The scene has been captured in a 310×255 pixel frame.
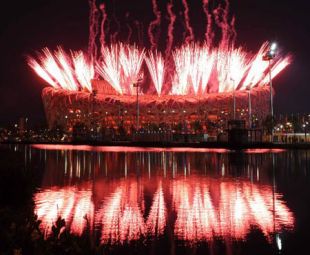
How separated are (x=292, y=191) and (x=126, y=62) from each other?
49.6m

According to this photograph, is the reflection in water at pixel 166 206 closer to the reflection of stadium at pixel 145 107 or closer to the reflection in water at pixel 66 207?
the reflection in water at pixel 66 207

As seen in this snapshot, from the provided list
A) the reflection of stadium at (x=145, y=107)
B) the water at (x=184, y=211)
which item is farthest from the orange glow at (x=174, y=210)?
the reflection of stadium at (x=145, y=107)

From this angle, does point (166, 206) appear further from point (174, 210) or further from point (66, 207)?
point (66, 207)

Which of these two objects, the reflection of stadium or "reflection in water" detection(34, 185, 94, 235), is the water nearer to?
"reflection in water" detection(34, 185, 94, 235)

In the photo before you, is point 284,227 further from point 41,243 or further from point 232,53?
point 232,53

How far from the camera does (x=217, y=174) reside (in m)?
18.2

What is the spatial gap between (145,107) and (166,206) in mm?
79944

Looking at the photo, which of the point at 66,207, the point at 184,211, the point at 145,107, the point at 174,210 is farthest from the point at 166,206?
the point at 145,107

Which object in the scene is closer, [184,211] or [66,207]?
[184,211]

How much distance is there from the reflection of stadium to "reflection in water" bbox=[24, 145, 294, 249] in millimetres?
70110

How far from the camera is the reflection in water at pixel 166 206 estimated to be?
326 inches

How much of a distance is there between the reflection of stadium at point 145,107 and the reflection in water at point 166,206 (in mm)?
70110

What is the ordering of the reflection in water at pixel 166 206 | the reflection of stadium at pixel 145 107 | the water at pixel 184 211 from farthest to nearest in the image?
the reflection of stadium at pixel 145 107 → the reflection in water at pixel 166 206 → the water at pixel 184 211

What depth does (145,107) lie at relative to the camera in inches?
3565
